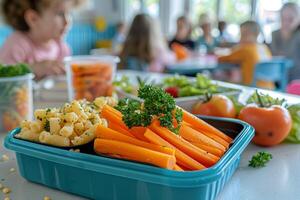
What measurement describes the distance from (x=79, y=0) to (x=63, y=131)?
122 cm

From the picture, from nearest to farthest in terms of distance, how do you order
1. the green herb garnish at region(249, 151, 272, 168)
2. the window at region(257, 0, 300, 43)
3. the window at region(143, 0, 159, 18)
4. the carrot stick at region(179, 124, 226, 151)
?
the carrot stick at region(179, 124, 226, 151) < the green herb garnish at region(249, 151, 272, 168) < the window at region(257, 0, 300, 43) < the window at region(143, 0, 159, 18)

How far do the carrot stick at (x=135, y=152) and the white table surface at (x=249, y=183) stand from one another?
12 centimetres

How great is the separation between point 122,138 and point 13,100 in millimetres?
500

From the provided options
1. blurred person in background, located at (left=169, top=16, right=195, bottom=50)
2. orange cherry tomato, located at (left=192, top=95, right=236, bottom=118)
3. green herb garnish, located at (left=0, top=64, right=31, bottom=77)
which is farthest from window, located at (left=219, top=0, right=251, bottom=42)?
green herb garnish, located at (left=0, top=64, right=31, bottom=77)

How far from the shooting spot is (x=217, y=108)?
0.85 metres

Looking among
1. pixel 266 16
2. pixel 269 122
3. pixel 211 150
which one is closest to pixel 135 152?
pixel 211 150

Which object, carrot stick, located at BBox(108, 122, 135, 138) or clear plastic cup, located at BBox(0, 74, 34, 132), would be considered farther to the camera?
clear plastic cup, located at BBox(0, 74, 34, 132)

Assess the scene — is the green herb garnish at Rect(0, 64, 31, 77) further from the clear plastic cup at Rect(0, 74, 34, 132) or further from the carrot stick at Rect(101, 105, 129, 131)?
the carrot stick at Rect(101, 105, 129, 131)

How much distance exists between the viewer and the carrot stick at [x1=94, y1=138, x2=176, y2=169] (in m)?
0.50

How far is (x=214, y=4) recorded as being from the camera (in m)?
4.93

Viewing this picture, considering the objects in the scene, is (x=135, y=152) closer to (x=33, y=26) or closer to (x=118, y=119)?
(x=118, y=119)

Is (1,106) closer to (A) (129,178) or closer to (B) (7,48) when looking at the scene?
(A) (129,178)

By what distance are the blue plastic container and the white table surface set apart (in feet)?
0.05

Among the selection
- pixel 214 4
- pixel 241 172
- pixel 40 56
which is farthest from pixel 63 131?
pixel 214 4
